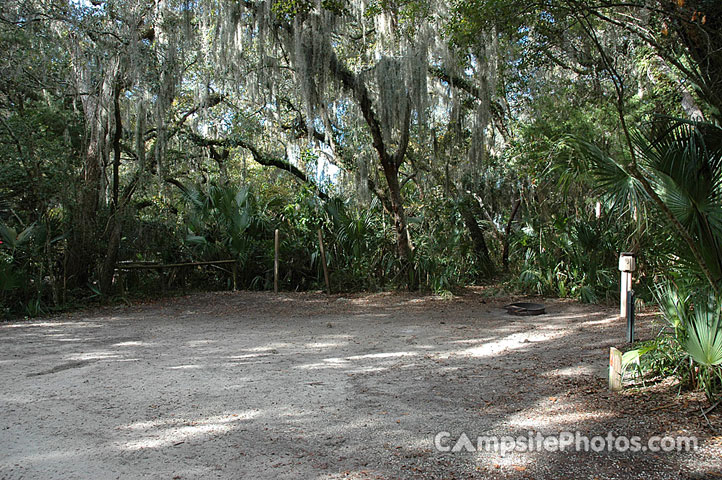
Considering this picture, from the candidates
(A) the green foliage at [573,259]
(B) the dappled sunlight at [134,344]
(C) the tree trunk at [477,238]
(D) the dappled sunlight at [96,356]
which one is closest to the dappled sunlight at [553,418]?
(D) the dappled sunlight at [96,356]

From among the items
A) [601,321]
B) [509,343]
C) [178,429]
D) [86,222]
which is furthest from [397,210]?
[178,429]

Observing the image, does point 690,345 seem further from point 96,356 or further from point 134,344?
point 134,344

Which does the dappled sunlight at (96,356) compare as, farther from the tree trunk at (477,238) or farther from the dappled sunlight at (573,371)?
the tree trunk at (477,238)

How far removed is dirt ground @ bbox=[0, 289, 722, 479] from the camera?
2764 mm

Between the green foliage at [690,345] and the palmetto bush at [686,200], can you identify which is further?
the palmetto bush at [686,200]

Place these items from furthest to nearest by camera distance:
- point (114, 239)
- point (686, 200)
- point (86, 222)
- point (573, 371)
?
point (114, 239) < point (86, 222) < point (573, 371) < point (686, 200)

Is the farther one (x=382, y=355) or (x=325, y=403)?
(x=382, y=355)

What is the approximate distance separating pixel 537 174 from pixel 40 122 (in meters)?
9.34

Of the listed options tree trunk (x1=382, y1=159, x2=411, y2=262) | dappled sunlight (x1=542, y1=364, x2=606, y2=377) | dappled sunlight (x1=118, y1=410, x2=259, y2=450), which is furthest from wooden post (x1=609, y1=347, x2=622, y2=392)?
tree trunk (x1=382, y1=159, x2=411, y2=262)

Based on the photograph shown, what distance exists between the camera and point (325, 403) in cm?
383

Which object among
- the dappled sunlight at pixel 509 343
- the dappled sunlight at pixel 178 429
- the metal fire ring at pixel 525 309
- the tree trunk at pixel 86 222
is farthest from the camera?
the tree trunk at pixel 86 222

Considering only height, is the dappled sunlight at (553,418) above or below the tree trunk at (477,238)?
below

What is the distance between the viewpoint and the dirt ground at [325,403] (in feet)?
9.07

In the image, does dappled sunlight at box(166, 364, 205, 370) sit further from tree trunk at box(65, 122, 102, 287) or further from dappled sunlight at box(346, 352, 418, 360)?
tree trunk at box(65, 122, 102, 287)
